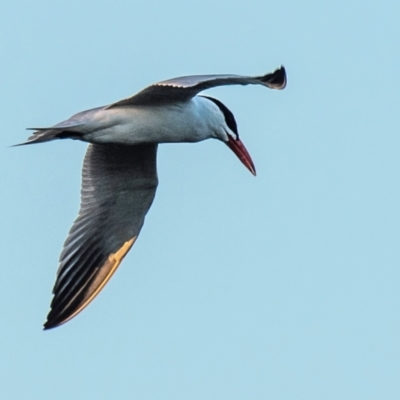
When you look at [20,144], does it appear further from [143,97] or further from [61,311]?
[61,311]

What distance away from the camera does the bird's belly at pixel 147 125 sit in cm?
1192

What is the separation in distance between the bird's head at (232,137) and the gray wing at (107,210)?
0.94m

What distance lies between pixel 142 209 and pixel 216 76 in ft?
12.2

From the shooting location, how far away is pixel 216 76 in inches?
415

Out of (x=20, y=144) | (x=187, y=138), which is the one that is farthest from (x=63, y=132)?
(x=187, y=138)

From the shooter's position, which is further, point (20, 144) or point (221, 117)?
point (221, 117)

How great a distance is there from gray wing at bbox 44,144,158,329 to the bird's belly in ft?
4.33

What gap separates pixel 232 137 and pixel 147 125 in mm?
1523

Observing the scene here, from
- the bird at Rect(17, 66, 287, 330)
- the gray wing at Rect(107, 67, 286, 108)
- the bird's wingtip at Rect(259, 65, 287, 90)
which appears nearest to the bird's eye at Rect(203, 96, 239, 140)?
the bird at Rect(17, 66, 287, 330)

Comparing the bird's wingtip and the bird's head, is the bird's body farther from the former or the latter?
the bird's wingtip

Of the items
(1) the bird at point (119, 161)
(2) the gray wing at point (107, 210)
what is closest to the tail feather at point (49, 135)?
(1) the bird at point (119, 161)

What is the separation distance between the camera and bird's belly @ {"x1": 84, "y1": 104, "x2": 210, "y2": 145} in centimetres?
1192

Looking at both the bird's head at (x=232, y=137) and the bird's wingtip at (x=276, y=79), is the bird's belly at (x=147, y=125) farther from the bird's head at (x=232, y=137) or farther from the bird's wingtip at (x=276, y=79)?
the bird's wingtip at (x=276, y=79)

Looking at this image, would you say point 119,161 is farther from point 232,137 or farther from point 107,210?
point 232,137
